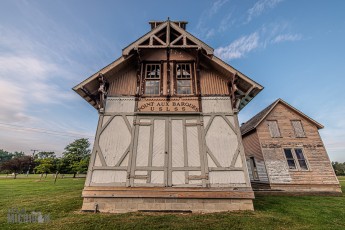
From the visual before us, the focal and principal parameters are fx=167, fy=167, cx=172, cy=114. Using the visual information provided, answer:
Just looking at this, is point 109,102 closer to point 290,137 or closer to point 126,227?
point 126,227

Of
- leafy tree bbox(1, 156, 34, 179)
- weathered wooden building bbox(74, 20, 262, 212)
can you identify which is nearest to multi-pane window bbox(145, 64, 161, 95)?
weathered wooden building bbox(74, 20, 262, 212)

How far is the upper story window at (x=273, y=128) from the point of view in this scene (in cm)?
1514

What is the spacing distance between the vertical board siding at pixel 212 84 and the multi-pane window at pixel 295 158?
10263mm

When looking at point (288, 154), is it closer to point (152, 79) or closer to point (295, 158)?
point (295, 158)

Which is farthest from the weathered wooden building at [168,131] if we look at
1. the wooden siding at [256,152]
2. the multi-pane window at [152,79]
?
the wooden siding at [256,152]

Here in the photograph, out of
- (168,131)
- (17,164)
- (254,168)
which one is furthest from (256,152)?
(17,164)

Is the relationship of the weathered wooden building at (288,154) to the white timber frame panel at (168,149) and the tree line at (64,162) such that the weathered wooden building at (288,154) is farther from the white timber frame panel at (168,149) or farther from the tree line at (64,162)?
the tree line at (64,162)

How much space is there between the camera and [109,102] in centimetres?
865

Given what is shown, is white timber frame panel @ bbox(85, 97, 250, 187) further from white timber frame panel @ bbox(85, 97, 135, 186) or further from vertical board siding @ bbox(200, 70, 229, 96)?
vertical board siding @ bbox(200, 70, 229, 96)

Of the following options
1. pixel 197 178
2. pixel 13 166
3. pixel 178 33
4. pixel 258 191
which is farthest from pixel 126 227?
pixel 13 166

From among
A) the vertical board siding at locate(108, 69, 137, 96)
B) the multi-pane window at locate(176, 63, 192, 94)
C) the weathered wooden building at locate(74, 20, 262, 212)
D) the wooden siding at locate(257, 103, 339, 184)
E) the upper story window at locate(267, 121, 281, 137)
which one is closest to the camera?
the weathered wooden building at locate(74, 20, 262, 212)

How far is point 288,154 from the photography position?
14625 mm

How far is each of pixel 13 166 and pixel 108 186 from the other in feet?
247

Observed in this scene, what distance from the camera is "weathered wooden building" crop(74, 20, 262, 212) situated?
6.83m
